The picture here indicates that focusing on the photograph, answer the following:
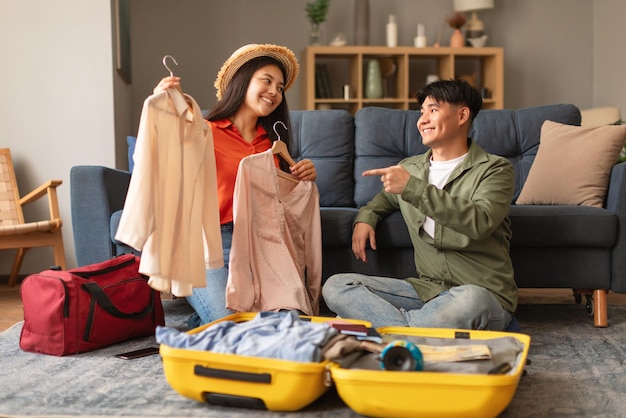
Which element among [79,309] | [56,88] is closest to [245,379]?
[79,309]

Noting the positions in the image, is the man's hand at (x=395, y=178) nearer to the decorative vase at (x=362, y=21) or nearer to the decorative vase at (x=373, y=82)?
the decorative vase at (x=373, y=82)

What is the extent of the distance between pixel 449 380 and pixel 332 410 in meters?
0.33

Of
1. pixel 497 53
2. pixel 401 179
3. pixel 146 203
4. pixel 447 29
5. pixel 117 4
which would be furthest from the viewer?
pixel 447 29

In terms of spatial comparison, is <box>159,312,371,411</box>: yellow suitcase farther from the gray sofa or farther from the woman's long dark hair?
the gray sofa

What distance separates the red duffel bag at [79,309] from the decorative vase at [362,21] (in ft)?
12.2

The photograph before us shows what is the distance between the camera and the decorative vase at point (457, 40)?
5895mm

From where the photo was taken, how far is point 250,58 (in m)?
→ 2.66

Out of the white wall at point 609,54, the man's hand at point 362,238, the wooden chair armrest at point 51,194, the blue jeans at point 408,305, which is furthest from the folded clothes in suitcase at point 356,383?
the white wall at point 609,54

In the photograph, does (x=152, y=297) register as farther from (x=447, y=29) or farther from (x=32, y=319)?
(x=447, y=29)

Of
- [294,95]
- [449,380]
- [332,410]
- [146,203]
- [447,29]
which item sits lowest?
[332,410]

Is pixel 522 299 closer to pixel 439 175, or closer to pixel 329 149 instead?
pixel 329 149

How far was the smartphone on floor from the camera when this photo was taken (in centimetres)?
237

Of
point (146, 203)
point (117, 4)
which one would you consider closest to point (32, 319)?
point (146, 203)

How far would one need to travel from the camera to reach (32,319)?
2490 mm
